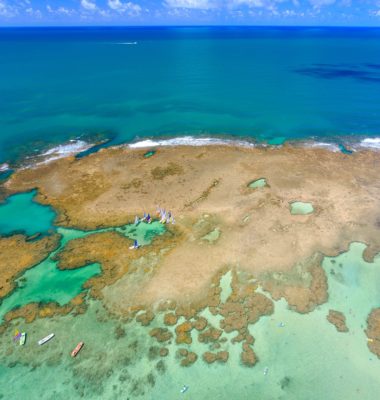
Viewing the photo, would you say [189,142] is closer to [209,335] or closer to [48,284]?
[48,284]

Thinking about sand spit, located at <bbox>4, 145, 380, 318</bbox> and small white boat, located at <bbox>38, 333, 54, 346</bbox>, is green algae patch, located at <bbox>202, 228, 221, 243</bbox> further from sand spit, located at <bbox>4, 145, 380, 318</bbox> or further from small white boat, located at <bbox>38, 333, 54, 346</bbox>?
small white boat, located at <bbox>38, 333, 54, 346</bbox>

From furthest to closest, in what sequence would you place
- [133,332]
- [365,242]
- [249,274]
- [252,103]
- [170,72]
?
[170,72] → [252,103] → [365,242] → [249,274] → [133,332]

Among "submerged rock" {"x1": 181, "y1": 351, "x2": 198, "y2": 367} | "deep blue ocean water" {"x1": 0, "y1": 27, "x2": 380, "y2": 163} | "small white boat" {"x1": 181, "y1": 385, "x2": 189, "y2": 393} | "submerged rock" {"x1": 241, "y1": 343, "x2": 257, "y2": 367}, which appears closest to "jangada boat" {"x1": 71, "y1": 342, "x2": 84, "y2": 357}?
"submerged rock" {"x1": 181, "y1": 351, "x2": 198, "y2": 367}

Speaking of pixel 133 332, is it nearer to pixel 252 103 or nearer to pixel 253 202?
pixel 253 202

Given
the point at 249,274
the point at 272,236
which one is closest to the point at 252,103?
the point at 272,236

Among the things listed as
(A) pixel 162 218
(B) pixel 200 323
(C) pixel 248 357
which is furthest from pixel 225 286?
(A) pixel 162 218
